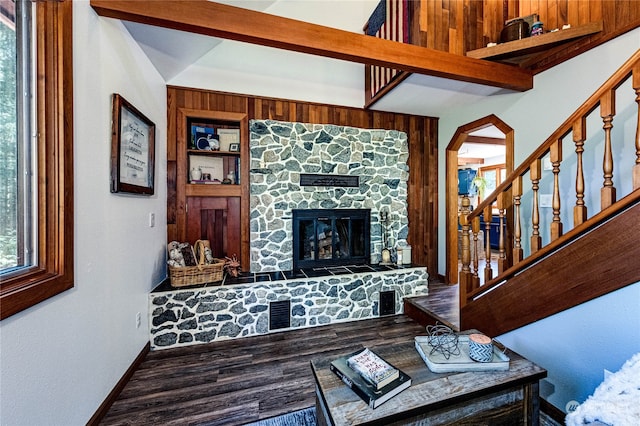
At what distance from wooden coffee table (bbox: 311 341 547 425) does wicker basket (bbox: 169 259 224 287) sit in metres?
1.74

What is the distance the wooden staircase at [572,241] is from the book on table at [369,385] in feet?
3.63

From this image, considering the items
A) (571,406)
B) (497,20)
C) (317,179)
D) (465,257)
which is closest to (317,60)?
(317,179)

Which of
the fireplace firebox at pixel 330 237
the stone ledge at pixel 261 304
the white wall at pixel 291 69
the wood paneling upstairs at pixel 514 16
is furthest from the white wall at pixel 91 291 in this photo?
the wood paneling upstairs at pixel 514 16

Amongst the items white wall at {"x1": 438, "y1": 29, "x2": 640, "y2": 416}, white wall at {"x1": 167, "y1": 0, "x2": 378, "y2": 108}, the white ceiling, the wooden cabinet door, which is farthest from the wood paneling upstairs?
the wooden cabinet door

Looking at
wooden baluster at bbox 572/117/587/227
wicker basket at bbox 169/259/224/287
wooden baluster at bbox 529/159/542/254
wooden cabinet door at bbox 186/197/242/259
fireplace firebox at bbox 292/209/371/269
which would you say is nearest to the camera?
Result: wooden baluster at bbox 572/117/587/227

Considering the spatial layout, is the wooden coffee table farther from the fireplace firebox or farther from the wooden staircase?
the fireplace firebox

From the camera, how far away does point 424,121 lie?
4004mm

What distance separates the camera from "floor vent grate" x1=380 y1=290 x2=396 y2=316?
3.19 meters

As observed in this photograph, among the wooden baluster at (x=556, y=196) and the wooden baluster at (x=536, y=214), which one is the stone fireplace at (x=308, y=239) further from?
the wooden baluster at (x=556, y=196)

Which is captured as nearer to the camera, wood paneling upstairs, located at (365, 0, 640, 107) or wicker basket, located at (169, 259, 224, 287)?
wood paneling upstairs, located at (365, 0, 640, 107)

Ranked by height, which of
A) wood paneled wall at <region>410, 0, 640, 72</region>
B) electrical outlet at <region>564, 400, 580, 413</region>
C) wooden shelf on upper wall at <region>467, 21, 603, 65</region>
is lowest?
electrical outlet at <region>564, 400, 580, 413</region>

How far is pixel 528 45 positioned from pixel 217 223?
3.62 metres

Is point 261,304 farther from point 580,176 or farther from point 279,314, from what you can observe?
point 580,176

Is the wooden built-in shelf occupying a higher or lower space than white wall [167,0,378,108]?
lower
